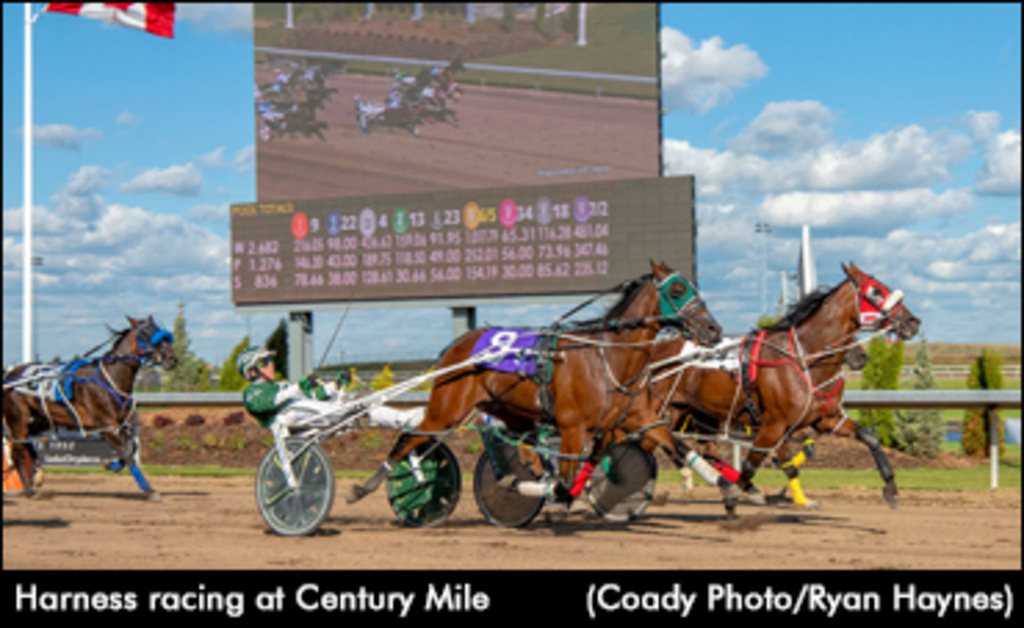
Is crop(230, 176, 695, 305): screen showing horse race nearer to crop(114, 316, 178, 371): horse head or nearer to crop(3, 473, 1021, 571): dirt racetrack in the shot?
Result: crop(3, 473, 1021, 571): dirt racetrack

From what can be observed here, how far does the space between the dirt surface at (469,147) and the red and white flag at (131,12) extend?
869cm

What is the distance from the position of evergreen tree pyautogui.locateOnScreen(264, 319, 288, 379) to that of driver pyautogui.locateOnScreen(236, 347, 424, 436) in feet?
73.9

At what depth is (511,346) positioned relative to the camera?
9.05 metres

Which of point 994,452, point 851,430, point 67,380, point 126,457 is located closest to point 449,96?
point 67,380

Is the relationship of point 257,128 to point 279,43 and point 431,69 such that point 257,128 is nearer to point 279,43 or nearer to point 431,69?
point 279,43

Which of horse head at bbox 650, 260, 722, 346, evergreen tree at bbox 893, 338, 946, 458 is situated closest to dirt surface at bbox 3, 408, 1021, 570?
horse head at bbox 650, 260, 722, 346

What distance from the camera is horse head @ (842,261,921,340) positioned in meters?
9.95

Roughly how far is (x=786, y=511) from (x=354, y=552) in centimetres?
486

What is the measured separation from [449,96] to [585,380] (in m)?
21.8

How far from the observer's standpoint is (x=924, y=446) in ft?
62.0

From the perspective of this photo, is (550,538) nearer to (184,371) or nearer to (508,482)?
(508,482)

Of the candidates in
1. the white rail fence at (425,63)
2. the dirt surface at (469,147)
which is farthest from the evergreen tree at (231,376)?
the white rail fence at (425,63)

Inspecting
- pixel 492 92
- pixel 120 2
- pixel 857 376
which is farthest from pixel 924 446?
pixel 857 376

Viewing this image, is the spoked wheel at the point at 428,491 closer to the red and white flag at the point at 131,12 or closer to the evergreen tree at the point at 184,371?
the red and white flag at the point at 131,12
